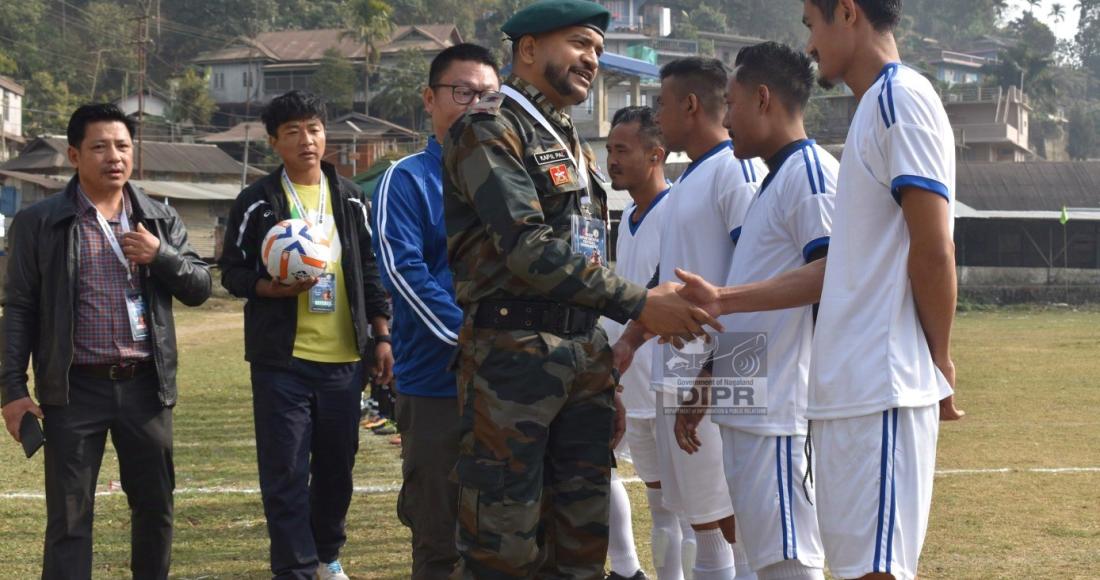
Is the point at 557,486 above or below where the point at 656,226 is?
below

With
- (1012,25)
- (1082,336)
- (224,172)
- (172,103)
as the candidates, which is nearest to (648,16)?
(1012,25)

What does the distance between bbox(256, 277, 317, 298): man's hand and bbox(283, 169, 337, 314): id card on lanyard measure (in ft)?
0.25

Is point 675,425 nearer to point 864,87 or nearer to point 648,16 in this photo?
point 864,87

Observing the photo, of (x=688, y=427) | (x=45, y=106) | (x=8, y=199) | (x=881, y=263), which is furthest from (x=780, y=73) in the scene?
(x=45, y=106)

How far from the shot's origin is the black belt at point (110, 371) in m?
5.31

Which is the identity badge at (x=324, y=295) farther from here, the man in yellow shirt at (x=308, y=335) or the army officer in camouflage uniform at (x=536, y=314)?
the army officer in camouflage uniform at (x=536, y=314)

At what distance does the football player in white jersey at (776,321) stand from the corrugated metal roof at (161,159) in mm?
55604

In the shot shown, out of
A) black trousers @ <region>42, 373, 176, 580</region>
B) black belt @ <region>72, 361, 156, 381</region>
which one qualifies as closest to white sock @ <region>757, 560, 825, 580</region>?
black trousers @ <region>42, 373, 176, 580</region>

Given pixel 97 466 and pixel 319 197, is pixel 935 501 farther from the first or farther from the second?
pixel 97 466

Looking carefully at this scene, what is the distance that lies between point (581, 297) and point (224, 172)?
60.9m

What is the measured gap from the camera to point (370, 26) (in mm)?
73375

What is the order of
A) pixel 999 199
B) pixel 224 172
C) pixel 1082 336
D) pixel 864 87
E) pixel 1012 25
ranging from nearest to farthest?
pixel 864 87, pixel 1082 336, pixel 999 199, pixel 224 172, pixel 1012 25

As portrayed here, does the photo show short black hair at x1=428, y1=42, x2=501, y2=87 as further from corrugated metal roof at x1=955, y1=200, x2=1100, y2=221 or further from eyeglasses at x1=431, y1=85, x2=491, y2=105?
corrugated metal roof at x1=955, y1=200, x2=1100, y2=221

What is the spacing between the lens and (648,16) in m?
116
